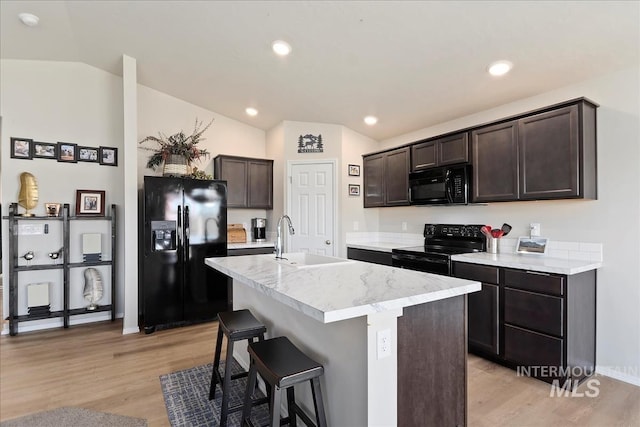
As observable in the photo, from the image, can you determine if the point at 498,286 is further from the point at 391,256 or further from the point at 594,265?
the point at 391,256

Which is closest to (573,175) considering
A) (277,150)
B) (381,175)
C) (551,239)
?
(551,239)

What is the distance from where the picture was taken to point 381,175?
4441mm

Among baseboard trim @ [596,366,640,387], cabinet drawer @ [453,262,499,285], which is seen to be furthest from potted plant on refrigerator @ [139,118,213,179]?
baseboard trim @ [596,366,640,387]

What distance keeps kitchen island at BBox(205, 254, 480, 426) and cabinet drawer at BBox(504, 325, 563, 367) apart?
1202mm

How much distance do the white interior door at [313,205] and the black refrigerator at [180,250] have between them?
1.00 metres

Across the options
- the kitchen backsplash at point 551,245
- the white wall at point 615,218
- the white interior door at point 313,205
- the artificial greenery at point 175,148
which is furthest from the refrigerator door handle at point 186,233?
the white wall at point 615,218

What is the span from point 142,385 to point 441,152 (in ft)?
11.7

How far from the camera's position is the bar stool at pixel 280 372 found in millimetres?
1416

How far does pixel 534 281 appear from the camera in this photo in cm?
252

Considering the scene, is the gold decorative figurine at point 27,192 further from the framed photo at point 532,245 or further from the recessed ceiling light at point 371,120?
the framed photo at point 532,245

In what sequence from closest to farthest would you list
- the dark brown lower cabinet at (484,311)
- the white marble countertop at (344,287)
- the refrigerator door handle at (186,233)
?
the white marble countertop at (344,287), the dark brown lower cabinet at (484,311), the refrigerator door handle at (186,233)

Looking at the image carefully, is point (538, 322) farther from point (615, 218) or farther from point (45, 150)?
point (45, 150)

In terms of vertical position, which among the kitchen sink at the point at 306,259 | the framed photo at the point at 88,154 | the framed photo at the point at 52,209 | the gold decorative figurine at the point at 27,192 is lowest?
the kitchen sink at the point at 306,259

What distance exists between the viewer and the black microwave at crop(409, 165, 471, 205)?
3.36 meters
